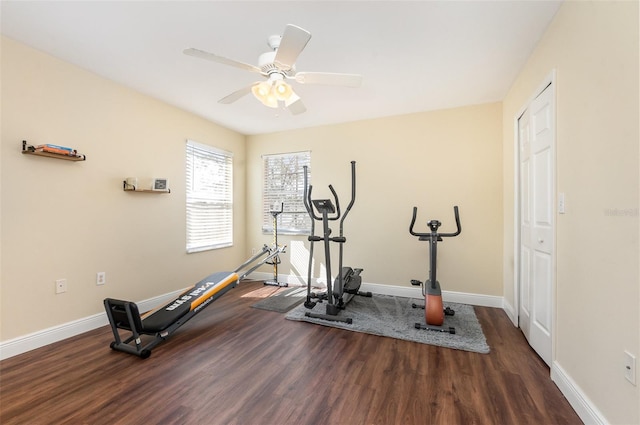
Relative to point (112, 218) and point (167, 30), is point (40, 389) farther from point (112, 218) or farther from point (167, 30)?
point (167, 30)

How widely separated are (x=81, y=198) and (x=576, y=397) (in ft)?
13.6

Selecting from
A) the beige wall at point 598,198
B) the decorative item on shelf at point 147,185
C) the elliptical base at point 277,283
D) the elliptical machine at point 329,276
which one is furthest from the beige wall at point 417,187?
the decorative item on shelf at point 147,185

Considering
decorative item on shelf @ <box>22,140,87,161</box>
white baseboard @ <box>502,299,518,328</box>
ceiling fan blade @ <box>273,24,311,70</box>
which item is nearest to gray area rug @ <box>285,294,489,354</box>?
white baseboard @ <box>502,299,518,328</box>

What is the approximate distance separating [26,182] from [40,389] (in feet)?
5.30

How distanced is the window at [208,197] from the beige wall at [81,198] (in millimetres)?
182

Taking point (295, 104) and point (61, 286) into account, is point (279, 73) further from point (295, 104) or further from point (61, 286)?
point (61, 286)

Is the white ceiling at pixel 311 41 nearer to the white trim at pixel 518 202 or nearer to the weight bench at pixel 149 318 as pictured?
the white trim at pixel 518 202

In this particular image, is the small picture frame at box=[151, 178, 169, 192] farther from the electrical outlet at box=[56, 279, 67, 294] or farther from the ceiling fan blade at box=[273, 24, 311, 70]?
the ceiling fan blade at box=[273, 24, 311, 70]

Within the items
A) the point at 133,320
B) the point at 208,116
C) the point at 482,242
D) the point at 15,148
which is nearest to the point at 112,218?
the point at 15,148

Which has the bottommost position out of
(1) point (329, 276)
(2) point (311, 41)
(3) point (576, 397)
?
(3) point (576, 397)

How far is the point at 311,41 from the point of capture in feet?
7.16

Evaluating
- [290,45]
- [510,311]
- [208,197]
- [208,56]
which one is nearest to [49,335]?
[208,197]

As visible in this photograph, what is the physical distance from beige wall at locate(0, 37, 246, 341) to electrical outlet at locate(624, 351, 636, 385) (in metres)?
3.95

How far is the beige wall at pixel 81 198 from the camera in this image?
2230 millimetres
